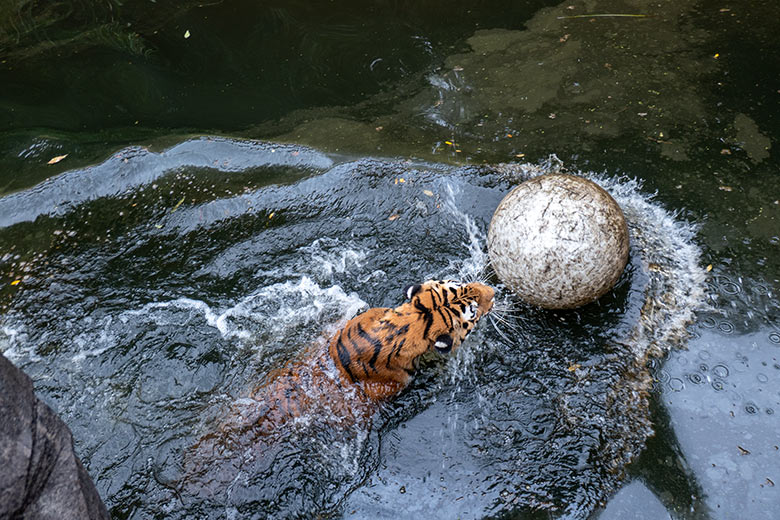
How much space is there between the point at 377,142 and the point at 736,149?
3.44 meters

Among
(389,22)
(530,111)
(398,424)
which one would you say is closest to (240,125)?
(389,22)

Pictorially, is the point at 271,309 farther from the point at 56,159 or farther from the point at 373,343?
the point at 56,159

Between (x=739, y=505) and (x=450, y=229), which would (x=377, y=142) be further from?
(x=739, y=505)

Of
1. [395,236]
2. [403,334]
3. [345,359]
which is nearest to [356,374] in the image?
[345,359]

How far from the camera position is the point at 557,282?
12.6ft

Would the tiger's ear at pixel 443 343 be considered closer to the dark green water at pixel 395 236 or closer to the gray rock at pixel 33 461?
the dark green water at pixel 395 236

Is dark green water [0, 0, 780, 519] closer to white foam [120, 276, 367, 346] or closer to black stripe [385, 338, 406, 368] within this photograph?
white foam [120, 276, 367, 346]

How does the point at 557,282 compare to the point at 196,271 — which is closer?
the point at 557,282

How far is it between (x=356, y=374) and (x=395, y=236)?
1.58 meters

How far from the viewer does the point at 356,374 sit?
3.71 metres

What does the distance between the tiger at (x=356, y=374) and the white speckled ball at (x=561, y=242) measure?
1.58 feet

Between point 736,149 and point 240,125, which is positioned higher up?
point 240,125

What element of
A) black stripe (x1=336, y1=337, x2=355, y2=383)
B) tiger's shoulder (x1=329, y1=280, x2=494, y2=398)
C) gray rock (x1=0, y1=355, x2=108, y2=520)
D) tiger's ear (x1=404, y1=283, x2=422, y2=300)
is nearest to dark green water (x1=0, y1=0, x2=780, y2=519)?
tiger's shoulder (x1=329, y1=280, x2=494, y2=398)

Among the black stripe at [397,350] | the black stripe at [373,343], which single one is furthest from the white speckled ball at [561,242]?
the black stripe at [373,343]
